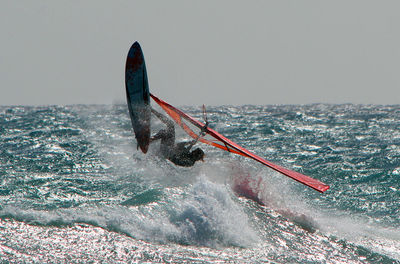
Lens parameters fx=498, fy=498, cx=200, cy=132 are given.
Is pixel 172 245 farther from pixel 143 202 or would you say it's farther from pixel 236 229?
pixel 143 202

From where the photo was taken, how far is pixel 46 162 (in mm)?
14617

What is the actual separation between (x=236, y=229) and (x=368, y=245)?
8.15 feet

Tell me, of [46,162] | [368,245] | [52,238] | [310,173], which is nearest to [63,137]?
[46,162]

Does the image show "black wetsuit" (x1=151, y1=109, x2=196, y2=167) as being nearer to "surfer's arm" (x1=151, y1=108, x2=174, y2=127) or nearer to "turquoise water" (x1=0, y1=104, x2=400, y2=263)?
"surfer's arm" (x1=151, y1=108, x2=174, y2=127)

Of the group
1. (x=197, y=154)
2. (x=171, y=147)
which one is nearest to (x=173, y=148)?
(x=171, y=147)

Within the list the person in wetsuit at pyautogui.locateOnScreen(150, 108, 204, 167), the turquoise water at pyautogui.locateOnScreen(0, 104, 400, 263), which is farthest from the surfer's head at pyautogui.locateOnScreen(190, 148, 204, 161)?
the turquoise water at pyautogui.locateOnScreen(0, 104, 400, 263)

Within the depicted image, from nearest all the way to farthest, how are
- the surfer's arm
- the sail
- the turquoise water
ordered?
the turquoise water
the surfer's arm
the sail

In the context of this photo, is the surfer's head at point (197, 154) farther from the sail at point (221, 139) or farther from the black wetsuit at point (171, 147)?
the sail at point (221, 139)

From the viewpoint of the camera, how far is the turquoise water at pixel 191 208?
26.2 ft

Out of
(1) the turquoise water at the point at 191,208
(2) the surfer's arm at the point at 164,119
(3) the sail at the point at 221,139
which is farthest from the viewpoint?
(3) the sail at the point at 221,139

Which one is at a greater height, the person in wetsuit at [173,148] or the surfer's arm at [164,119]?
the surfer's arm at [164,119]

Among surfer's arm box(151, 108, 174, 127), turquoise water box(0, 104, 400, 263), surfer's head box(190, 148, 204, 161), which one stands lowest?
turquoise water box(0, 104, 400, 263)

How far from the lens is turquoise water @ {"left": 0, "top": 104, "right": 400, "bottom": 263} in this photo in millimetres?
7973

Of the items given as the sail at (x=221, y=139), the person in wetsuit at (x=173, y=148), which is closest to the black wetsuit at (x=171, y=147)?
the person in wetsuit at (x=173, y=148)
